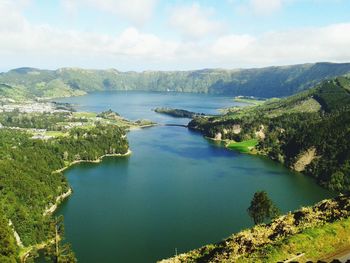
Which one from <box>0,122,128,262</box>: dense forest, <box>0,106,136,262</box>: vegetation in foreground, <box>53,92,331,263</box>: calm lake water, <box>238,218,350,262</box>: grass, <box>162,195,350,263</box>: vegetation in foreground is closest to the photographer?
<box>238,218,350,262</box>: grass

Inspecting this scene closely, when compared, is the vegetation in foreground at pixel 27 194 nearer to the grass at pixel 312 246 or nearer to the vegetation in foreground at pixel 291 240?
the vegetation in foreground at pixel 291 240

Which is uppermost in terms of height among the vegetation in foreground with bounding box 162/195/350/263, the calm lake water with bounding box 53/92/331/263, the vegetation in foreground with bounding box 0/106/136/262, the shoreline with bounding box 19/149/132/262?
the vegetation in foreground with bounding box 162/195/350/263

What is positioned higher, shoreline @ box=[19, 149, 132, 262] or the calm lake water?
the calm lake water

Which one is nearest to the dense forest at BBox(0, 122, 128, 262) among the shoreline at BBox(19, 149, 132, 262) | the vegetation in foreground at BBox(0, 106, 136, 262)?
the vegetation in foreground at BBox(0, 106, 136, 262)

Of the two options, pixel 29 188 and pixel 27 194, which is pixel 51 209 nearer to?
pixel 27 194

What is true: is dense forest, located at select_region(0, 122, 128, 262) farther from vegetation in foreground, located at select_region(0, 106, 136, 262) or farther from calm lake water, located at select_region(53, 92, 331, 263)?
calm lake water, located at select_region(53, 92, 331, 263)

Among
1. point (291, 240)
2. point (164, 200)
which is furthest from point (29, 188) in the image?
point (291, 240)

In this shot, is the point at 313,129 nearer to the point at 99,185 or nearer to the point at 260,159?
the point at 260,159

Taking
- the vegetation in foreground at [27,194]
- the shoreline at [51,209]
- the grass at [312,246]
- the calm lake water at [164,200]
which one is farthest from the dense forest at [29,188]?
the grass at [312,246]
